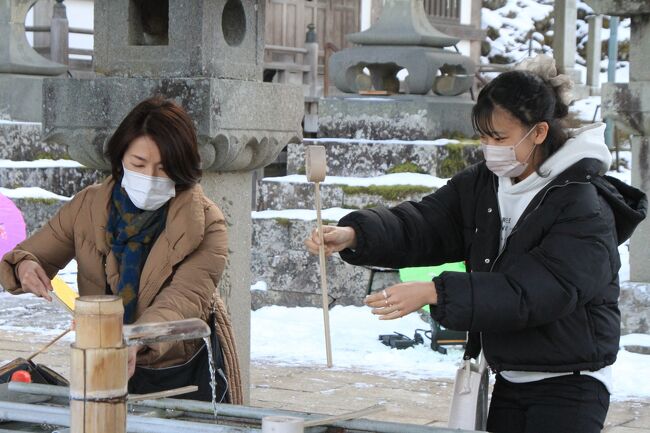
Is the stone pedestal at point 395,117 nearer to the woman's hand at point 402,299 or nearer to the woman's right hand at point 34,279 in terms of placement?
the woman's right hand at point 34,279

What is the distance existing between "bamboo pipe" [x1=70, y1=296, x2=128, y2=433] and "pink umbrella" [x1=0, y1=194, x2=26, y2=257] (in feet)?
12.9

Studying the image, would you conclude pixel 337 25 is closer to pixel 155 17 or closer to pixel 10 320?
pixel 10 320

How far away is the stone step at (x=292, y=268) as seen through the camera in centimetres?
879

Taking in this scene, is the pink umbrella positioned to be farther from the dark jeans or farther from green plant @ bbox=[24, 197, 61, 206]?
green plant @ bbox=[24, 197, 61, 206]

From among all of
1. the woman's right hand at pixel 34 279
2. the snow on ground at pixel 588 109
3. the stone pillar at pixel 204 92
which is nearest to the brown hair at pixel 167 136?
the woman's right hand at pixel 34 279

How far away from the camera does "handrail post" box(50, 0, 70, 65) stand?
1491cm

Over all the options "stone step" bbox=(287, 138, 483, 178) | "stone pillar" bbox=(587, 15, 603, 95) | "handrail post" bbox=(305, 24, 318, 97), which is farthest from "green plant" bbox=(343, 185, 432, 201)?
"stone pillar" bbox=(587, 15, 603, 95)

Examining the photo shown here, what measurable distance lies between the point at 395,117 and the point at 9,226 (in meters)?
4.32

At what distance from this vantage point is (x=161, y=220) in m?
3.87

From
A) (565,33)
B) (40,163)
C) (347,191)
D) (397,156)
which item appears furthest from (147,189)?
(565,33)

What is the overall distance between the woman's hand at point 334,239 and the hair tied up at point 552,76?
2.09 ft

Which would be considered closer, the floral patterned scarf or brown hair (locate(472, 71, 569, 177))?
brown hair (locate(472, 71, 569, 177))

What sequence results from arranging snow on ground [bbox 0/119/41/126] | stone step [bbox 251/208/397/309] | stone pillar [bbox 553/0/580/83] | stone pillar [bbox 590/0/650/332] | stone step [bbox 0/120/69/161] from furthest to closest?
stone pillar [bbox 553/0/580/83], snow on ground [bbox 0/119/41/126], stone step [bbox 0/120/69/161], stone step [bbox 251/208/397/309], stone pillar [bbox 590/0/650/332]

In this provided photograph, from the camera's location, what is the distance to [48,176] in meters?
11.1
